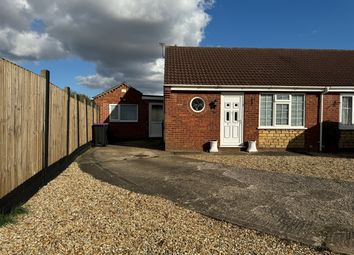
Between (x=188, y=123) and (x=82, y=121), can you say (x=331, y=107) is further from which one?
(x=82, y=121)

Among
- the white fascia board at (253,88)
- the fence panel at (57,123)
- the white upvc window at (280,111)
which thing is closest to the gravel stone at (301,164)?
the white upvc window at (280,111)

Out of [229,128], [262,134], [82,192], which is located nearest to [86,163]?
[82,192]

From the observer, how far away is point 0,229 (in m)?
4.16

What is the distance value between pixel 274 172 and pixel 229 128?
5284 millimetres

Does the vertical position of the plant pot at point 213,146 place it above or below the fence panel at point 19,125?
below

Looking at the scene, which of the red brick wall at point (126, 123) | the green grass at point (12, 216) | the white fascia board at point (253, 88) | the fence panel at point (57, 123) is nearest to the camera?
the green grass at point (12, 216)

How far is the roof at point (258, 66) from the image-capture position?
14.3m

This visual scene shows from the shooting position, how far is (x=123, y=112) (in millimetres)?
21047

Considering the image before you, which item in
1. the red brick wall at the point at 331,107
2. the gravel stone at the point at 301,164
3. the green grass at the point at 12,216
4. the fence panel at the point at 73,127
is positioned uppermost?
the red brick wall at the point at 331,107

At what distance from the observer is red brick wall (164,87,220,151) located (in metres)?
13.9

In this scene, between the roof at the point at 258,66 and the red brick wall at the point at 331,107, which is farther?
the roof at the point at 258,66

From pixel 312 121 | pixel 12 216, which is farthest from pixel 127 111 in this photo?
pixel 12 216

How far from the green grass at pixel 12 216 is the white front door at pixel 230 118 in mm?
9985

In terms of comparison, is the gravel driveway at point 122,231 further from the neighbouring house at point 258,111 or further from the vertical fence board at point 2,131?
the neighbouring house at point 258,111
